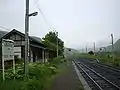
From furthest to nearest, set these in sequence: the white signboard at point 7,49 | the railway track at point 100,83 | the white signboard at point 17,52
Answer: the white signboard at point 17,52, the railway track at point 100,83, the white signboard at point 7,49

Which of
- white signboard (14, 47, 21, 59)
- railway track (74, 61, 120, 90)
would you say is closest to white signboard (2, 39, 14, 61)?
railway track (74, 61, 120, 90)

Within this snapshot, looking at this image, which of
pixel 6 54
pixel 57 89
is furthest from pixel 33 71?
pixel 6 54

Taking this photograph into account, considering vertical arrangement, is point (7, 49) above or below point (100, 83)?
above

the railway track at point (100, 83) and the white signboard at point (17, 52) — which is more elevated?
the white signboard at point (17, 52)

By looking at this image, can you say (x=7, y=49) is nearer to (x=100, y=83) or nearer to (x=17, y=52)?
(x=100, y=83)

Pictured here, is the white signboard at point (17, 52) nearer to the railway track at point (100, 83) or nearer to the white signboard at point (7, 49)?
the railway track at point (100, 83)

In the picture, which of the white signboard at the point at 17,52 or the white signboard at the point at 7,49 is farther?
the white signboard at the point at 17,52

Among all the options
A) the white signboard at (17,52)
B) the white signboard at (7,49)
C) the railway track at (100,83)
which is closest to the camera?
the white signboard at (7,49)

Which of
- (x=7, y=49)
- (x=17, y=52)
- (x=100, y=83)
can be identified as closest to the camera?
(x=7, y=49)

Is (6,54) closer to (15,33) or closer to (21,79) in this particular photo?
(21,79)

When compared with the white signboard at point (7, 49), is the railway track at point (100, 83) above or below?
below

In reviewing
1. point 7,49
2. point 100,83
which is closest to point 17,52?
point 100,83

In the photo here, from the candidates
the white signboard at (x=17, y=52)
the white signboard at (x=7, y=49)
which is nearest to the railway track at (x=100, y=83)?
the white signboard at (x=7, y=49)

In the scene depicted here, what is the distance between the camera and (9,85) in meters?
11.2
